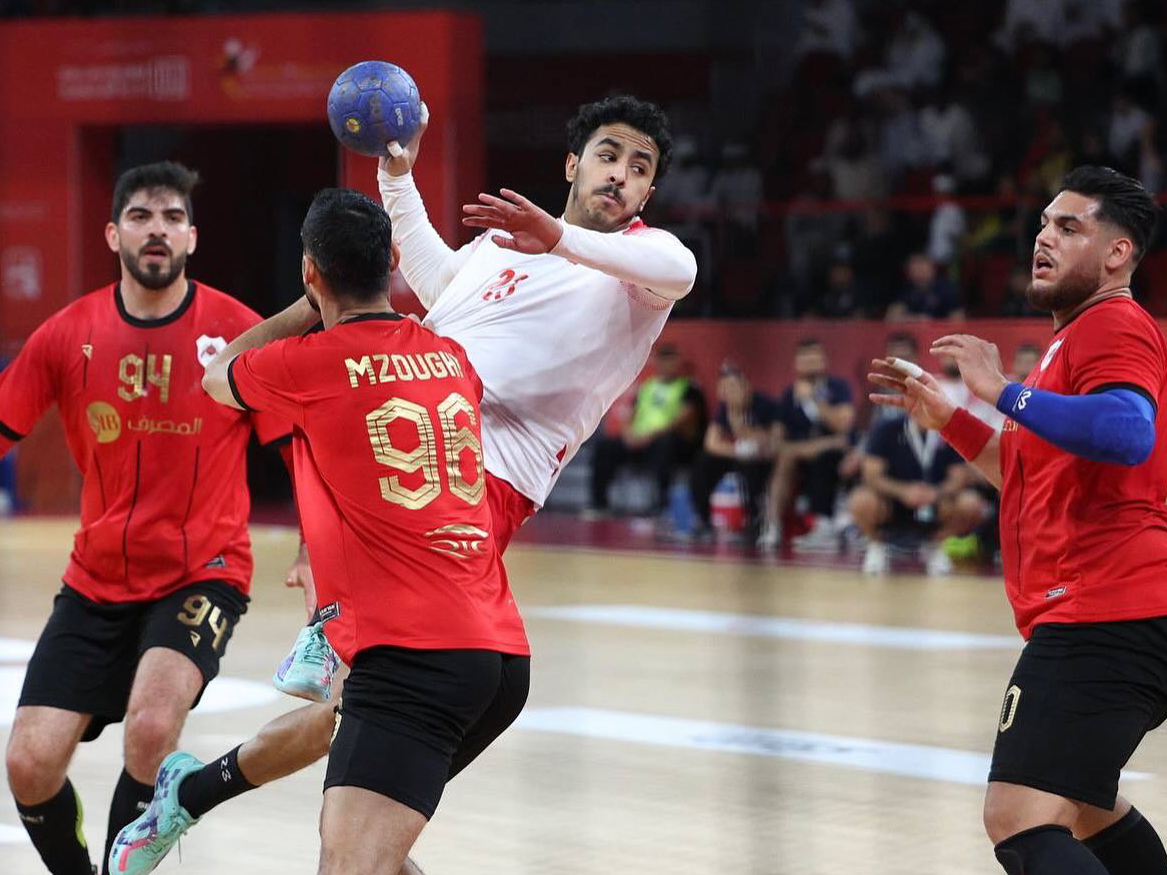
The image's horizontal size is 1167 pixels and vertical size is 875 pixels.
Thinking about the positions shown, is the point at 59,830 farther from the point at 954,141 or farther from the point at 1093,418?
the point at 954,141

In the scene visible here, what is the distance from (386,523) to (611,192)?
1.12m

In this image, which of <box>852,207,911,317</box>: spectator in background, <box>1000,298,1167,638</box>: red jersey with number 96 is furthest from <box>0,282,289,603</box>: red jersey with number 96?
<box>852,207,911,317</box>: spectator in background

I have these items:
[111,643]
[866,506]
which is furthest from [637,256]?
[866,506]

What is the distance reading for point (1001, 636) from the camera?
9844 mm

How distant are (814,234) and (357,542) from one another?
471 inches

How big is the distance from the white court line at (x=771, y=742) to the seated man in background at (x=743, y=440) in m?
6.27

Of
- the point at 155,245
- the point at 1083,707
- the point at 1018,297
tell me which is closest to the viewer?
the point at 1083,707

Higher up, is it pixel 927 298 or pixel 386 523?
pixel 386 523

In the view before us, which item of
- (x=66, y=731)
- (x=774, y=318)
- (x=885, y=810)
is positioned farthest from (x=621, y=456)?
(x=66, y=731)

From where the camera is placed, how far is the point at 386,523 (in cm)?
371

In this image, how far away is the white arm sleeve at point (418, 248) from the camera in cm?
452

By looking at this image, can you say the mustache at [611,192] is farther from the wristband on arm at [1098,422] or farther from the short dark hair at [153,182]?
the short dark hair at [153,182]

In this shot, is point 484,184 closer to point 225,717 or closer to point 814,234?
point 814,234

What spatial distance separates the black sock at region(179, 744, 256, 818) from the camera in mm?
4398
